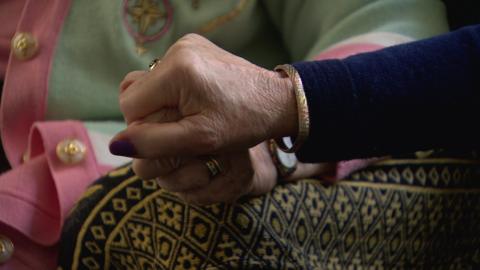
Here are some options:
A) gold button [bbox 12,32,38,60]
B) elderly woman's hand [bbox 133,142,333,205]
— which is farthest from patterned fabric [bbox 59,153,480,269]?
gold button [bbox 12,32,38,60]

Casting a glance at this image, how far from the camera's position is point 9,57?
53 centimetres

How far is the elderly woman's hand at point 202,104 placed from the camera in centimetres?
39

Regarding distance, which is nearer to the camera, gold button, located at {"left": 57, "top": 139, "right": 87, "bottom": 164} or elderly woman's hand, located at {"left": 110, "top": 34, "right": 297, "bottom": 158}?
elderly woman's hand, located at {"left": 110, "top": 34, "right": 297, "bottom": 158}

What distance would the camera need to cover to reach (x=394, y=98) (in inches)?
17.0

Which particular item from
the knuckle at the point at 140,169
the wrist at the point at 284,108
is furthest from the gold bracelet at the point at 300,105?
the knuckle at the point at 140,169

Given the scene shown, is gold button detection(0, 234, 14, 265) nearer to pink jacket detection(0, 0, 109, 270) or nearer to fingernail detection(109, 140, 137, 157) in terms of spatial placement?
pink jacket detection(0, 0, 109, 270)

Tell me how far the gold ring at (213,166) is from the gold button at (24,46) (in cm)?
22

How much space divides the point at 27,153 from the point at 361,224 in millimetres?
355

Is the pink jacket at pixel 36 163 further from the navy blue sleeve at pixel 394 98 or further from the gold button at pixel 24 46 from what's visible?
the navy blue sleeve at pixel 394 98

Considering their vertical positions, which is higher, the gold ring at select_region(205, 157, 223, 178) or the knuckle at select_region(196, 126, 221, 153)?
the knuckle at select_region(196, 126, 221, 153)

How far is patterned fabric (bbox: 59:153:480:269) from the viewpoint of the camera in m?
0.46

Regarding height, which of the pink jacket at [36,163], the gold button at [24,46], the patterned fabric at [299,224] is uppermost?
the gold button at [24,46]

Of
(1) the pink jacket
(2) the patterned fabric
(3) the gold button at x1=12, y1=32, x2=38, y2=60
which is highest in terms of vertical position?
(3) the gold button at x1=12, y1=32, x2=38, y2=60

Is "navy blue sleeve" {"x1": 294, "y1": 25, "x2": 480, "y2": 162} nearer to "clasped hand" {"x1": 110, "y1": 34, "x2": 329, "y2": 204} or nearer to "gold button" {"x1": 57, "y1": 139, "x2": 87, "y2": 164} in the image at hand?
"clasped hand" {"x1": 110, "y1": 34, "x2": 329, "y2": 204}
